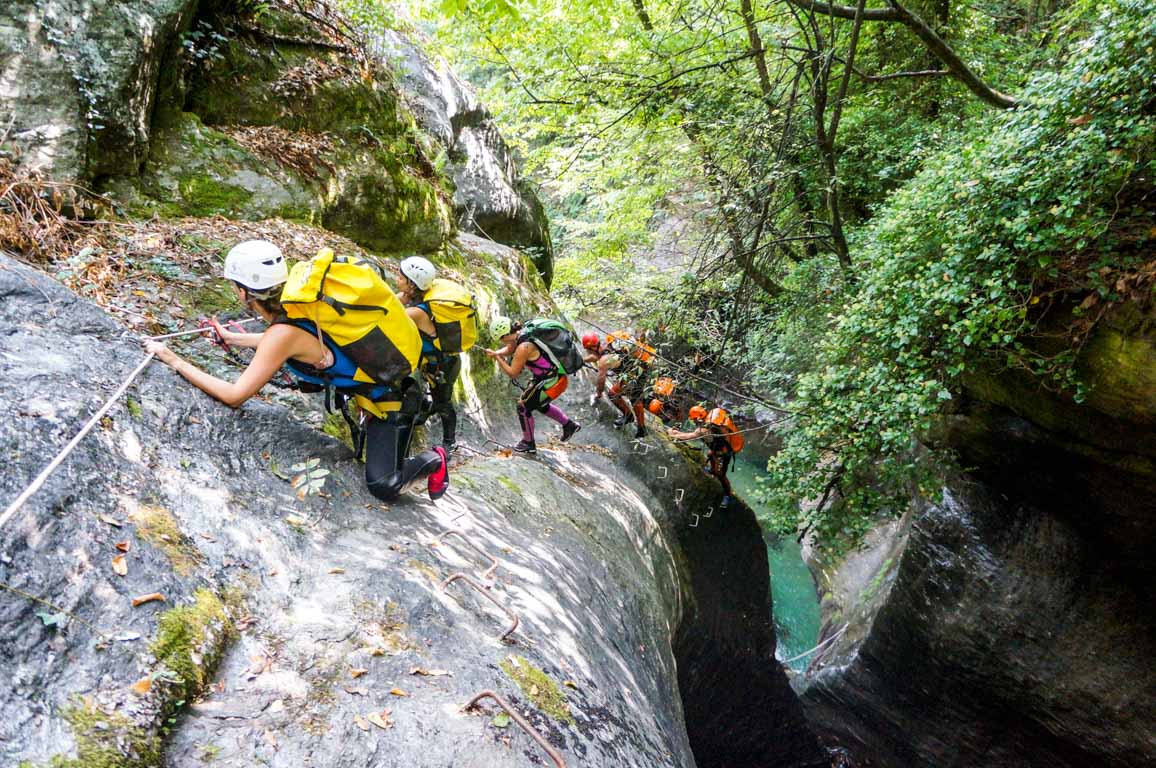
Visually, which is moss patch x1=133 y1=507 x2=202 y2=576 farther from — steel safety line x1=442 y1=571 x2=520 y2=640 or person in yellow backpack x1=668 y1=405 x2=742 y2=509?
person in yellow backpack x1=668 y1=405 x2=742 y2=509

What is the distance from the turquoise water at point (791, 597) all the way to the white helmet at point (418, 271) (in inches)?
432

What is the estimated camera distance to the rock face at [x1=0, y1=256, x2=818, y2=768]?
81.1 inches

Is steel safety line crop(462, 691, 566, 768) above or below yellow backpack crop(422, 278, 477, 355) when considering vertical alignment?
below

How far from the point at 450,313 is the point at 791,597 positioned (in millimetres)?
15086

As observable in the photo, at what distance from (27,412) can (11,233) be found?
199cm

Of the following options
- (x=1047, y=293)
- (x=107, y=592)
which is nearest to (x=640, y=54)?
(x=1047, y=293)

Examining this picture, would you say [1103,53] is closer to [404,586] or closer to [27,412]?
[404,586]

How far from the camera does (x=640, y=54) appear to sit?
28.8ft

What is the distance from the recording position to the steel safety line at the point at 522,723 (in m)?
2.62

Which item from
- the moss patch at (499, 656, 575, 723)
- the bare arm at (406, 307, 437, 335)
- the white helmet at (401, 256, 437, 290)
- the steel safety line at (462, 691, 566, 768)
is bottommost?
the moss patch at (499, 656, 575, 723)

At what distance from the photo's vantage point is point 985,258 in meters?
Answer: 5.79

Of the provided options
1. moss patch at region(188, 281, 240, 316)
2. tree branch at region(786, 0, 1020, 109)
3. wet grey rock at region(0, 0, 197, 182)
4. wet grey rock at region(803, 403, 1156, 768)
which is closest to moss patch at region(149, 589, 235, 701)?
moss patch at region(188, 281, 240, 316)

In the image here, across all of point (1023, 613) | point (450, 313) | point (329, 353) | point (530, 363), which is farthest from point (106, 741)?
point (1023, 613)

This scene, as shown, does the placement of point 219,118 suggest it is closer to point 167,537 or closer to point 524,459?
point 524,459
